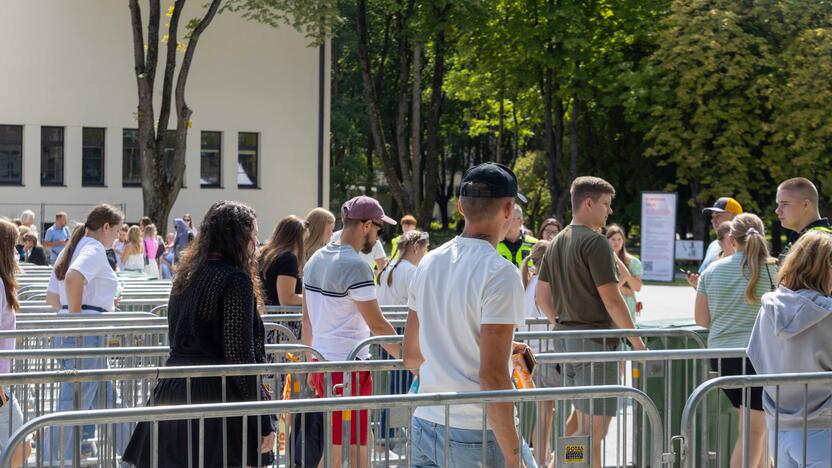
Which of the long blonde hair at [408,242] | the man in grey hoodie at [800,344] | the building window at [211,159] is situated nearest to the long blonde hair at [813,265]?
the man in grey hoodie at [800,344]

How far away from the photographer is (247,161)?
131 feet

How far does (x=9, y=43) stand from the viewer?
36.2 m

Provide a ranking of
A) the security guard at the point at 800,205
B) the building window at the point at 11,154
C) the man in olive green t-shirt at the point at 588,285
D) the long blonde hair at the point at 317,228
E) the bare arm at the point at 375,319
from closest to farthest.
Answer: the bare arm at the point at 375,319 → the man in olive green t-shirt at the point at 588,285 → the security guard at the point at 800,205 → the long blonde hair at the point at 317,228 → the building window at the point at 11,154

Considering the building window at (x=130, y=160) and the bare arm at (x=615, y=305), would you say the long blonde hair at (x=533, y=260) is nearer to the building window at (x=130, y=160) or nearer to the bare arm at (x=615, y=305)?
the bare arm at (x=615, y=305)

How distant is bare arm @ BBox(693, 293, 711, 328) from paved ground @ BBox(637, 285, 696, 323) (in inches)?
563

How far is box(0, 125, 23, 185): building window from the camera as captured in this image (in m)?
36.8

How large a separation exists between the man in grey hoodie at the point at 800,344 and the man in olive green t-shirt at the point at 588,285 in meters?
1.45

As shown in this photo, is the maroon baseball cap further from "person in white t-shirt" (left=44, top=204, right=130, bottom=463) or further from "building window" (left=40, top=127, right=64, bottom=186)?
"building window" (left=40, top=127, right=64, bottom=186)

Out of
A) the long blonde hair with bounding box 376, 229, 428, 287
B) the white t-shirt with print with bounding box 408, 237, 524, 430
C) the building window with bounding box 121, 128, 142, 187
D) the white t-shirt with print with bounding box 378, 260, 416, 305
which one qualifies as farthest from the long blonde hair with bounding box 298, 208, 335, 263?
the building window with bounding box 121, 128, 142, 187

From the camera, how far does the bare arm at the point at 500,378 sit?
4414mm

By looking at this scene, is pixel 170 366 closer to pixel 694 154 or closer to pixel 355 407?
pixel 355 407

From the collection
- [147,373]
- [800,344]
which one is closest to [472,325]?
[147,373]

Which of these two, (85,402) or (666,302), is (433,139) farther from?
(85,402)

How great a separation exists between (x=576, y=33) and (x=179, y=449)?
35343 mm
